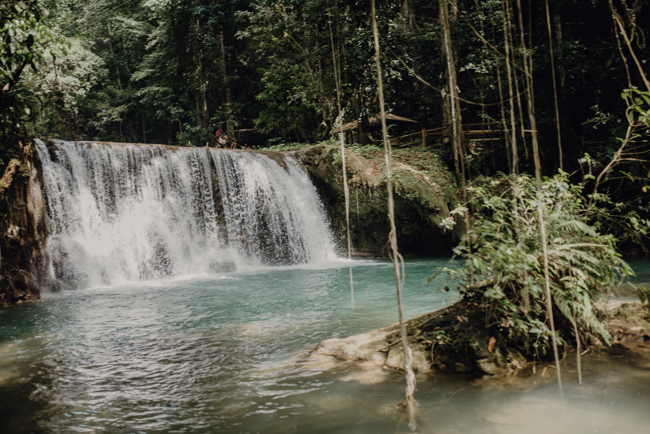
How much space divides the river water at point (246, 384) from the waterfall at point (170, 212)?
150 inches

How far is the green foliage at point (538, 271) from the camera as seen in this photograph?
348 centimetres

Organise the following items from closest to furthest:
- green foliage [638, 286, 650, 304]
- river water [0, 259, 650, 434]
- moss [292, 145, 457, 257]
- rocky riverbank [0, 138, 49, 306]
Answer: river water [0, 259, 650, 434] < green foliage [638, 286, 650, 304] < rocky riverbank [0, 138, 49, 306] < moss [292, 145, 457, 257]

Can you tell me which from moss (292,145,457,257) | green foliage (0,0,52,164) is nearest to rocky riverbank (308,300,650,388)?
green foliage (0,0,52,164)

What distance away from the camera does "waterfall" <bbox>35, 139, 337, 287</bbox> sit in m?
10.5

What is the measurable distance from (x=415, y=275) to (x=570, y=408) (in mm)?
6989

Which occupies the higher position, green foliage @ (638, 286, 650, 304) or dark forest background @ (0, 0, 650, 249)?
dark forest background @ (0, 0, 650, 249)

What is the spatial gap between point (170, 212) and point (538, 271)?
10295mm

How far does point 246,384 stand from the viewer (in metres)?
3.76

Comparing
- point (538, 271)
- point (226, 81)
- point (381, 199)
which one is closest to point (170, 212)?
point (381, 199)

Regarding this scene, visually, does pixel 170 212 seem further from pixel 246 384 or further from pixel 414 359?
pixel 414 359

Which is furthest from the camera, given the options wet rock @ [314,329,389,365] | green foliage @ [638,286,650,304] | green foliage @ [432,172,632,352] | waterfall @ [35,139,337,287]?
waterfall @ [35,139,337,287]

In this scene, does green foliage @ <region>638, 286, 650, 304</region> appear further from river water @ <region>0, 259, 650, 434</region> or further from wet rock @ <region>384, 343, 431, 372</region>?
wet rock @ <region>384, 343, 431, 372</region>

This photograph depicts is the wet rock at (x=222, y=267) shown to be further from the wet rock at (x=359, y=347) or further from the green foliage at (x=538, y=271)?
the green foliage at (x=538, y=271)

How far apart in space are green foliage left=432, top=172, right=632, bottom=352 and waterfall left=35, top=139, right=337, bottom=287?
8.90 metres
